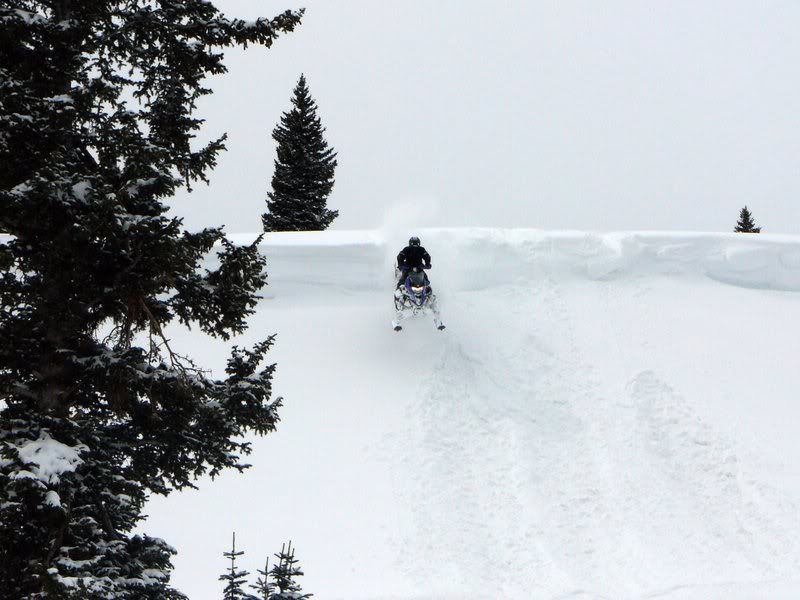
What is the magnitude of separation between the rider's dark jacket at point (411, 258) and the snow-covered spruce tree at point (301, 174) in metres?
22.8

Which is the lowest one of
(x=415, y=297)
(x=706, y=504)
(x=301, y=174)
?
(x=706, y=504)

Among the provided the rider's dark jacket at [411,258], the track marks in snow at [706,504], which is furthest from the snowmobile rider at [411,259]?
the track marks in snow at [706,504]

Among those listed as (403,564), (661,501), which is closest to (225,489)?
(403,564)

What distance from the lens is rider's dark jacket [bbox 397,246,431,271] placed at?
1692cm

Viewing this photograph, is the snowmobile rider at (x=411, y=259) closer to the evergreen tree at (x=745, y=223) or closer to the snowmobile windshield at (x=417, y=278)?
the snowmobile windshield at (x=417, y=278)

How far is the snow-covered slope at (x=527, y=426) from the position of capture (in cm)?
1162

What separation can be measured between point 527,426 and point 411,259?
4.61 m

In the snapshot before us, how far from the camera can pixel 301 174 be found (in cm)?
4109

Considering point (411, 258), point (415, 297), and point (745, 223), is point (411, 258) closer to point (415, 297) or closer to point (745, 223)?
point (415, 297)

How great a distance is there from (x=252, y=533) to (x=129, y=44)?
8259 millimetres

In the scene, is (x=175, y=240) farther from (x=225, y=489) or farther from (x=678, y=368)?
(x=678, y=368)

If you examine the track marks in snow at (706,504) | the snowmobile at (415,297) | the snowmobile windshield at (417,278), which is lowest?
the track marks in snow at (706,504)

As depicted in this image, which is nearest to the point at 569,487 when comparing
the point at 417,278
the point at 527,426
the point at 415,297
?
the point at 527,426

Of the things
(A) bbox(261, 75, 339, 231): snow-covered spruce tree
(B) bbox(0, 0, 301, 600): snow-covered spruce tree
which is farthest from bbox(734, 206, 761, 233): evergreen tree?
(B) bbox(0, 0, 301, 600): snow-covered spruce tree
